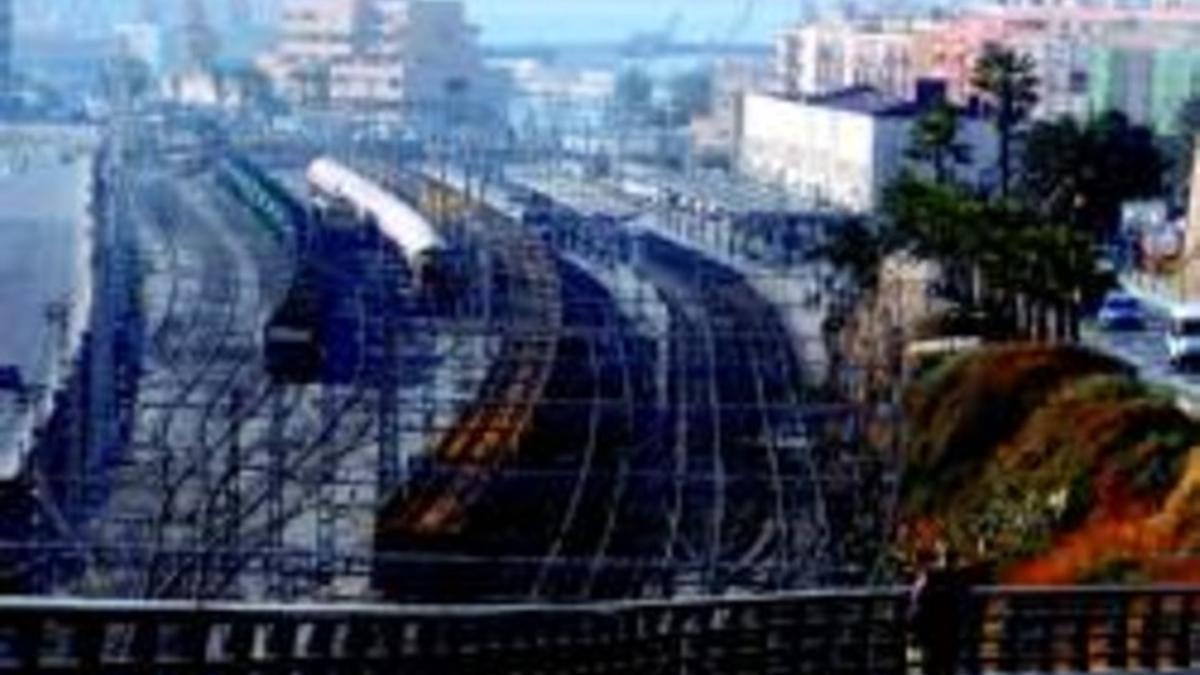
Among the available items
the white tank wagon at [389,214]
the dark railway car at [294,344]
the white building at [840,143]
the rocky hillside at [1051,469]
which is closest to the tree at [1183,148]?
the white building at [840,143]

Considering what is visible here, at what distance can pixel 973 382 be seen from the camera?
2539 cm

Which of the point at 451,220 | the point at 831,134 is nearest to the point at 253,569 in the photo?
the point at 451,220

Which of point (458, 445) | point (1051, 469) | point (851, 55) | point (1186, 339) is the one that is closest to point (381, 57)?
point (851, 55)

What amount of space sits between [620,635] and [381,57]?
116 metres

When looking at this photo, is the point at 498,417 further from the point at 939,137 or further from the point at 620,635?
the point at 620,635

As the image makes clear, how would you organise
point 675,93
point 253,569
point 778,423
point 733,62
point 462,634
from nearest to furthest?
1. point 462,634
2. point 253,569
3. point 778,423
4. point 675,93
5. point 733,62

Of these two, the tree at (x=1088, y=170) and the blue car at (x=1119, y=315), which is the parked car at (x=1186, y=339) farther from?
the tree at (x=1088, y=170)

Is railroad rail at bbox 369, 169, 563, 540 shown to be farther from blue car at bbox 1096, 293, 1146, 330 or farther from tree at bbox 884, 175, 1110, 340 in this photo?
blue car at bbox 1096, 293, 1146, 330

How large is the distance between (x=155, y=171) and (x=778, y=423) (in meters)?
61.2

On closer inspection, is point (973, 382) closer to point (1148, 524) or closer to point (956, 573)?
point (1148, 524)

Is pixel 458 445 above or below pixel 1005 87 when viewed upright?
below

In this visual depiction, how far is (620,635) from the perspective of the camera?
9.58 metres

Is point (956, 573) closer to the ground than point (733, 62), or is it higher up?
higher up

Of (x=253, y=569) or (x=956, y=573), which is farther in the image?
(x=253, y=569)
